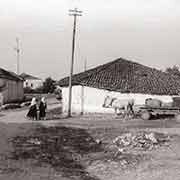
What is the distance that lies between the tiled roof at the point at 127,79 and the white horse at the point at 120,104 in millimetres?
1607

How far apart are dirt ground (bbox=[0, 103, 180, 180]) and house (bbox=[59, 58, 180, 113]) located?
1163cm

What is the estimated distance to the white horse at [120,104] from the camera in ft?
103

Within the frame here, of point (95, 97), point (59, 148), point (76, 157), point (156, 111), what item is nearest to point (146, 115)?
point (156, 111)

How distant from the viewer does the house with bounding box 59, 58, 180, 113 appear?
3550 centimetres

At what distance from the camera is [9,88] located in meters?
52.2

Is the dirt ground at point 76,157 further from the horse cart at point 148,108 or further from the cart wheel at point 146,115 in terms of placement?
the horse cart at point 148,108

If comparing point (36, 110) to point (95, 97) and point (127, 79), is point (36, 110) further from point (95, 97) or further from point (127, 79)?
point (127, 79)

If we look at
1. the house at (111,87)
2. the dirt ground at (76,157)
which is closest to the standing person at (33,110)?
the dirt ground at (76,157)

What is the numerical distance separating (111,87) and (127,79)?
3083 mm

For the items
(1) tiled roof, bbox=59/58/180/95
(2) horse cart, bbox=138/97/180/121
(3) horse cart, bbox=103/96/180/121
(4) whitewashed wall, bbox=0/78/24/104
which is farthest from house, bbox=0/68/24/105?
(2) horse cart, bbox=138/97/180/121

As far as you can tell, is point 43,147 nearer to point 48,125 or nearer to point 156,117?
point 48,125

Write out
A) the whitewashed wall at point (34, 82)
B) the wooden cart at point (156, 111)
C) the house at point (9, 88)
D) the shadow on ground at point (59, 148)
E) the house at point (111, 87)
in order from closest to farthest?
the shadow on ground at point (59, 148) → the wooden cart at point (156, 111) → the house at point (111, 87) → the house at point (9, 88) → the whitewashed wall at point (34, 82)

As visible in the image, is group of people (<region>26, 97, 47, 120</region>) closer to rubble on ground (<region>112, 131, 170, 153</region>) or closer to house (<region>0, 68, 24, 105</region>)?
rubble on ground (<region>112, 131, 170, 153</region>)

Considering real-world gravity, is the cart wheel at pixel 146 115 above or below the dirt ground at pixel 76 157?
above
